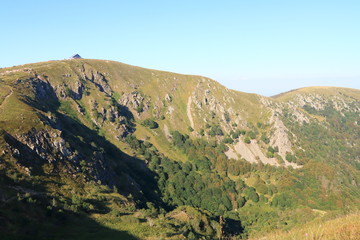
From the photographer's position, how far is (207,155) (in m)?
Answer: 169

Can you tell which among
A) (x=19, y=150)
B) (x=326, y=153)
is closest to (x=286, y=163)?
(x=326, y=153)

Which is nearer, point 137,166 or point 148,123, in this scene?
point 137,166

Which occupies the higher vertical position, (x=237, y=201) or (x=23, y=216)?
(x=23, y=216)

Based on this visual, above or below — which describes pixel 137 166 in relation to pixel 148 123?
below

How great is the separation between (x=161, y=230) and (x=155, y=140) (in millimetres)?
115345

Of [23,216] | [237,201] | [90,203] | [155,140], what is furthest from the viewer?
[155,140]

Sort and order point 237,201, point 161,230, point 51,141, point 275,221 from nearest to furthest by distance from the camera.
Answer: point 161,230, point 51,141, point 275,221, point 237,201

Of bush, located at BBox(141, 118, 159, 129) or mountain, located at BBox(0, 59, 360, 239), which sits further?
bush, located at BBox(141, 118, 159, 129)

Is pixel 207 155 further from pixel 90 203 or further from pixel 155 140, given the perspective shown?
pixel 90 203

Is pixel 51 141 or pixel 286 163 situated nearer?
pixel 51 141

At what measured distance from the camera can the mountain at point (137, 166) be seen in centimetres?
5191

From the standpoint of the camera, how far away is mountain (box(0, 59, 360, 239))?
170 ft

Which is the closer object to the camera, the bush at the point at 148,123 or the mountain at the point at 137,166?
the mountain at the point at 137,166

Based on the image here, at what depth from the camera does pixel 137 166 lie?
135250 mm
